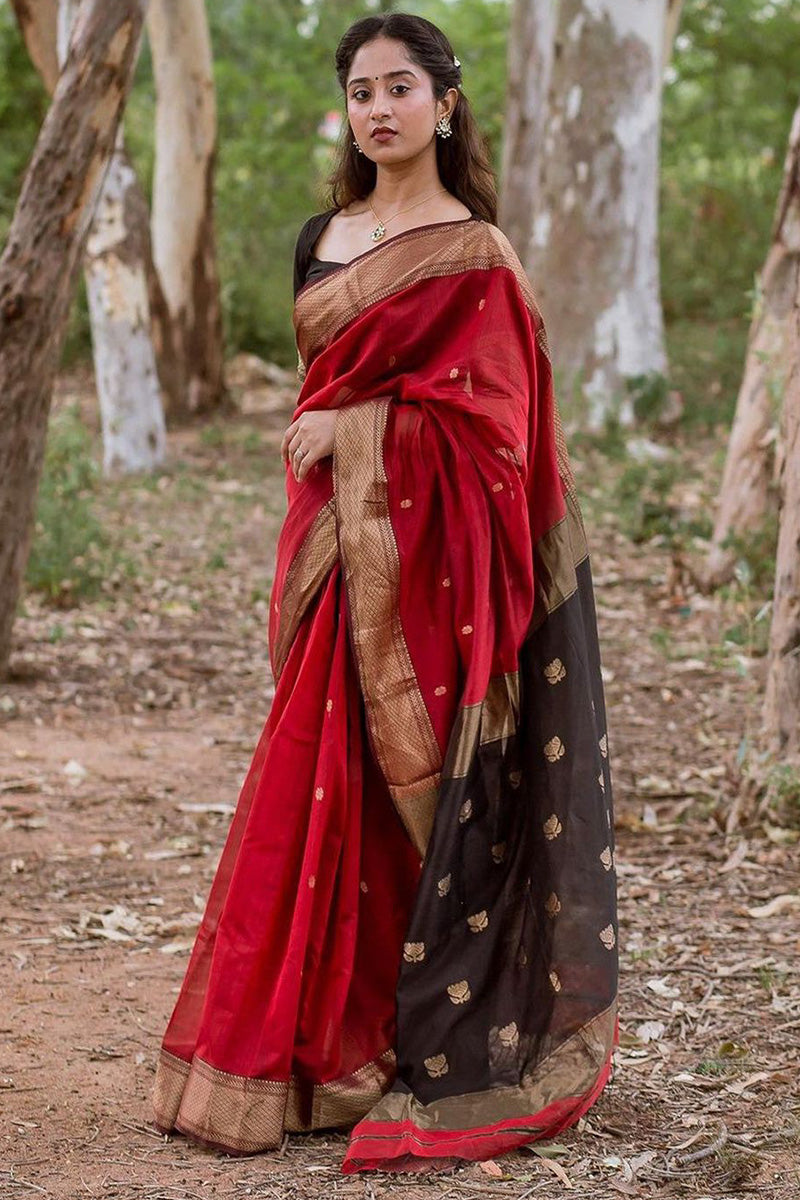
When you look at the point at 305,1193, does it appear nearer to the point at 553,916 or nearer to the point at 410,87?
the point at 553,916

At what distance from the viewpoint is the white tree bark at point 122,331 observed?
10.8m

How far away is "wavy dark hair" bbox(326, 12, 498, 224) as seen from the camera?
9.43 ft

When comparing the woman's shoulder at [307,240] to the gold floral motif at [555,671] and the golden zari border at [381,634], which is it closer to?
the golden zari border at [381,634]

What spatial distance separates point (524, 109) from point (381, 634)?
11.3 metres

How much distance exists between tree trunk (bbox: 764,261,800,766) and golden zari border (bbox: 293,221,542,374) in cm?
178

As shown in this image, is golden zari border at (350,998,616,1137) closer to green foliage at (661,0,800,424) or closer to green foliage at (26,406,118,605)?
green foliage at (26,406,118,605)

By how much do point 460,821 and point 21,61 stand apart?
48.0 ft

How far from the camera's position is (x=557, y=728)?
2.91m

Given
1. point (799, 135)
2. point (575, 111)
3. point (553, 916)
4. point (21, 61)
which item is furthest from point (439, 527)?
point (21, 61)

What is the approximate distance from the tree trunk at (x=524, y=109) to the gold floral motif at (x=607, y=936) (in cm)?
1055

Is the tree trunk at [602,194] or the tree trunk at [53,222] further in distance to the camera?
the tree trunk at [602,194]

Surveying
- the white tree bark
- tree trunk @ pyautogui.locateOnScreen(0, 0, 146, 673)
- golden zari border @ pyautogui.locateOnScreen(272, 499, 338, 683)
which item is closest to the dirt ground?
golden zari border @ pyautogui.locateOnScreen(272, 499, 338, 683)

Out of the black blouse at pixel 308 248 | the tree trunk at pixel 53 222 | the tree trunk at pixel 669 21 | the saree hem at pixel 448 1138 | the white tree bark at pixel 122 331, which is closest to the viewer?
the saree hem at pixel 448 1138

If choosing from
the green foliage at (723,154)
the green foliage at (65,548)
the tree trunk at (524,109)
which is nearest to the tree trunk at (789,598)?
the green foliage at (65,548)
